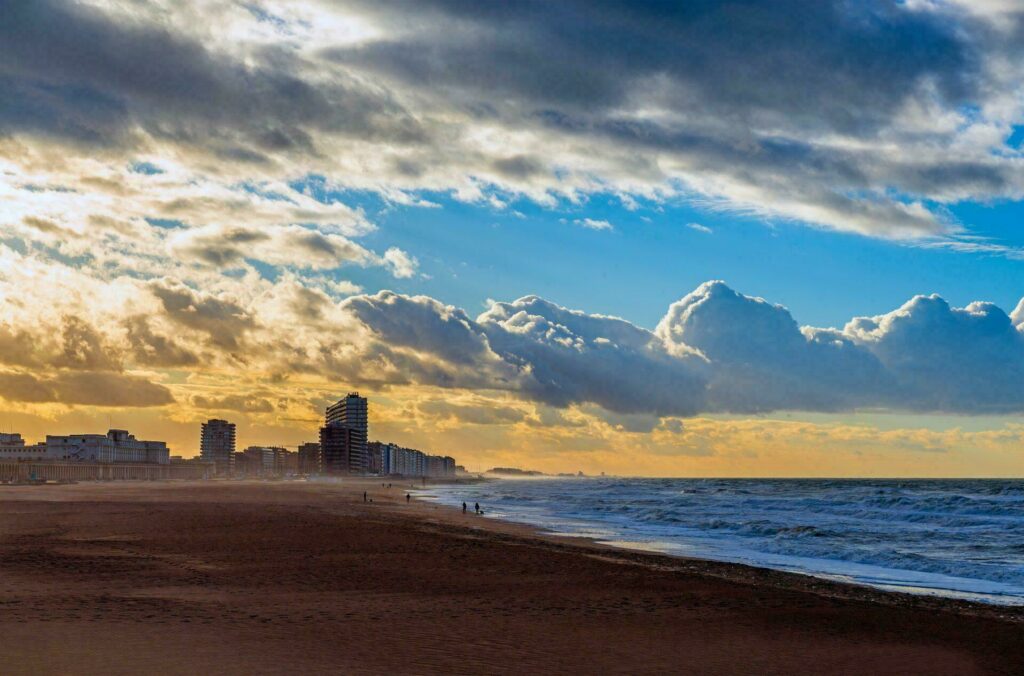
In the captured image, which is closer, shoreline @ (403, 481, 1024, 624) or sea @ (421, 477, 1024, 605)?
shoreline @ (403, 481, 1024, 624)

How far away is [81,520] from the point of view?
5419 centimetres

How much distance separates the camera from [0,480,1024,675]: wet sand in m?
16.0

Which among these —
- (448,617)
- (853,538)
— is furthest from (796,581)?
(853,538)

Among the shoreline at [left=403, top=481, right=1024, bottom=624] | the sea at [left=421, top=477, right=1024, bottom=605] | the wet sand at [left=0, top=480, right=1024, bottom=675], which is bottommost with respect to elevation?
the sea at [left=421, top=477, right=1024, bottom=605]

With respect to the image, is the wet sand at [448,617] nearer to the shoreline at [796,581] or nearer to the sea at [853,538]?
the shoreline at [796,581]

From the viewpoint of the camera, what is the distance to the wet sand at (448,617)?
52.5 ft

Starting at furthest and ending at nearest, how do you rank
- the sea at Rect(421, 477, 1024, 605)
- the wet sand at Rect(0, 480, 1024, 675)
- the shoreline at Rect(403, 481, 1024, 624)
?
the sea at Rect(421, 477, 1024, 605) < the shoreline at Rect(403, 481, 1024, 624) < the wet sand at Rect(0, 480, 1024, 675)

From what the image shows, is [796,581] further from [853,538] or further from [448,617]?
[853,538]

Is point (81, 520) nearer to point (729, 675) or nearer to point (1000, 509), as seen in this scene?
point (729, 675)

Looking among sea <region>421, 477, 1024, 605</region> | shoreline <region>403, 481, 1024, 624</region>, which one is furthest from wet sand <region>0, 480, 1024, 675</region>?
sea <region>421, 477, 1024, 605</region>

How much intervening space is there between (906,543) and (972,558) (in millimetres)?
7842

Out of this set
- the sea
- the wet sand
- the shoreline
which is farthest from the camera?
the sea

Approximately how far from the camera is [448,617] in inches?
817

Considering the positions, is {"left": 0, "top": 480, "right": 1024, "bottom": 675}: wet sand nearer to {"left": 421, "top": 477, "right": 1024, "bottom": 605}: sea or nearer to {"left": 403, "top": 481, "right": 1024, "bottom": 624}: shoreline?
{"left": 403, "top": 481, "right": 1024, "bottom": 624}: shoreline
